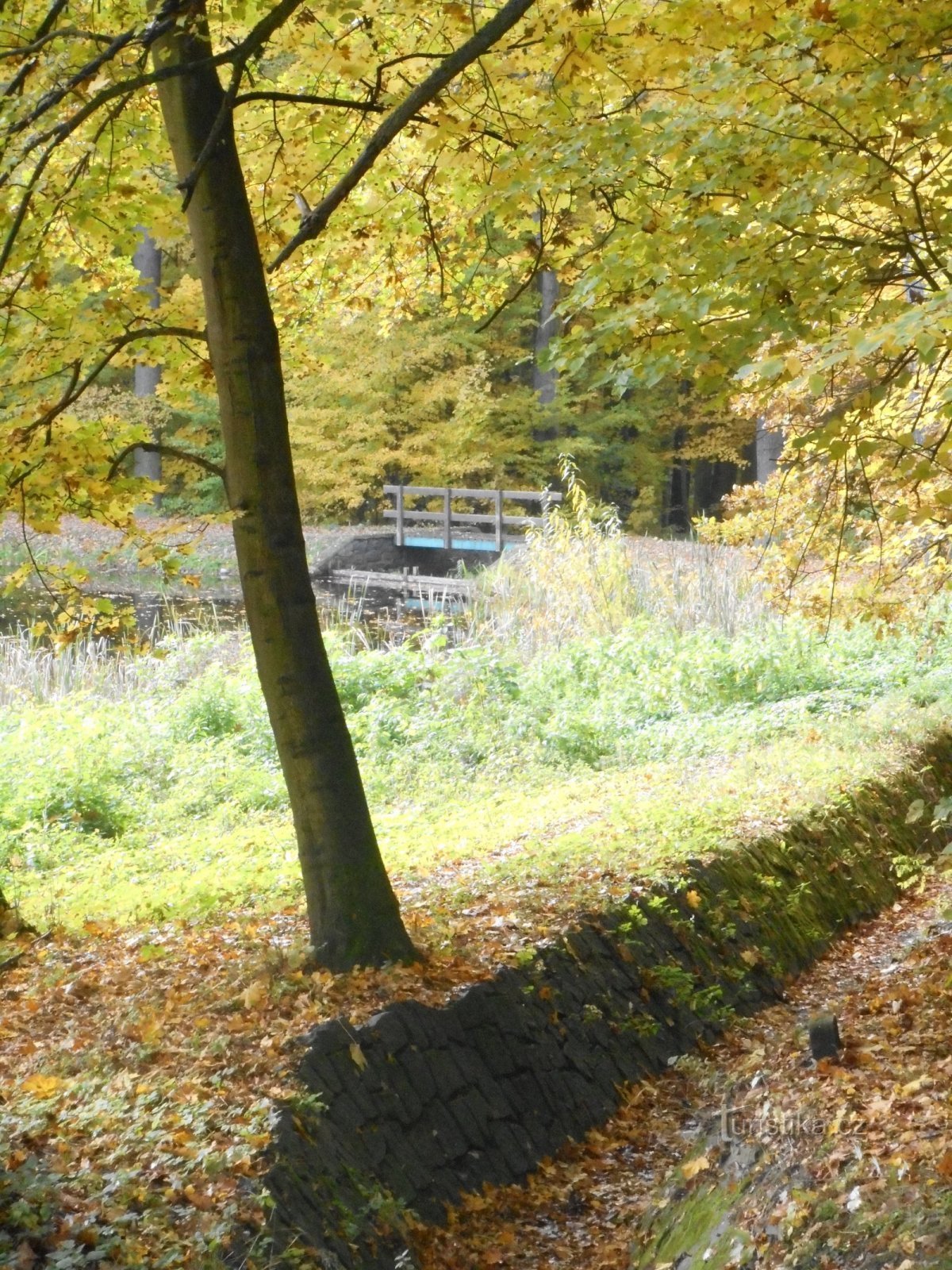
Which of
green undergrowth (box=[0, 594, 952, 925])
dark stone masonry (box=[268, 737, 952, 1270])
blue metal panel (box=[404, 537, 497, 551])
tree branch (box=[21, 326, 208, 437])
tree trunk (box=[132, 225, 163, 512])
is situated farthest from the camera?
tree trunk (box=[132, 225, 163, 512])

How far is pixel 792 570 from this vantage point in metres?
7.55

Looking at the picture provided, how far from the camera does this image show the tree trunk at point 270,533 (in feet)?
Answer: 16.3

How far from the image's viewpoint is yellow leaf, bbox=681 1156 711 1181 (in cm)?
432

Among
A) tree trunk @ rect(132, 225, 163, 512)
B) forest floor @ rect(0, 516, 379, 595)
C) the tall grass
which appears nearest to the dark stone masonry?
the tall grass

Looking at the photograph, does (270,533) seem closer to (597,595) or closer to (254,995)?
(254,995)

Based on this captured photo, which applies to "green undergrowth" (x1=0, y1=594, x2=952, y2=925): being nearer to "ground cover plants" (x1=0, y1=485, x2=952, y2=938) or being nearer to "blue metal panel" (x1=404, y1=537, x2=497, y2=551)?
"ground cover plants" (x1=0, y1=485, x2=952, y2=938)

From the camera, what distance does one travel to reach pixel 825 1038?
4.74m

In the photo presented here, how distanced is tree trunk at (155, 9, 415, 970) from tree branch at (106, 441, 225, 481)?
0.09 metres

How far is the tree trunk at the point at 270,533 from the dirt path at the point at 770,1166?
1164 millimetres

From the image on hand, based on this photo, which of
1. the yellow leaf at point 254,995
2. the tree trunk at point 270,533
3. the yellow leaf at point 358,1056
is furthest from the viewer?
the tree trunk at point 270,533

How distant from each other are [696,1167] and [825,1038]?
0.73 m

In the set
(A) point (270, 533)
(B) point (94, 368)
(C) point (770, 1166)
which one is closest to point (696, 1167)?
(C) point (770, 1166)

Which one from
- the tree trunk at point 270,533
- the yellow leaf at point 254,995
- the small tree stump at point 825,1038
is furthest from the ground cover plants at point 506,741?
the small tree stump at point 825,1038

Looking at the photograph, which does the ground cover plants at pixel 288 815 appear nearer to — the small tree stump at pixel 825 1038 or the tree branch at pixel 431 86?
the small tree stump at pixel 825 1038
